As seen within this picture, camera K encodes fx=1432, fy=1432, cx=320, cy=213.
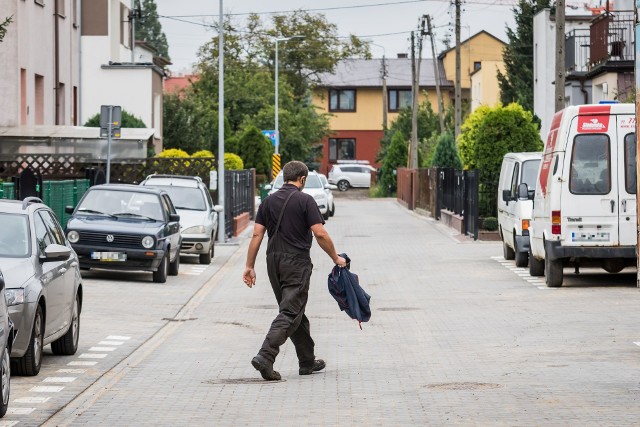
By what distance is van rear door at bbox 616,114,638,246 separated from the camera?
68.2ft

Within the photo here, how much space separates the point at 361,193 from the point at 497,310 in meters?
71.3

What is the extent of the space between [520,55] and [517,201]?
147ft

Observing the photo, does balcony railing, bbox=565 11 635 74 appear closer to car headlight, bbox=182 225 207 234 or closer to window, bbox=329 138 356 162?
car headlight, bbox=182 225 207 234

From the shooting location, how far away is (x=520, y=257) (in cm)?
2648

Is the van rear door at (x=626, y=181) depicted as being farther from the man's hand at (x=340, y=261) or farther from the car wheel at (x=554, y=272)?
the man's hand at (x=340, y=261)

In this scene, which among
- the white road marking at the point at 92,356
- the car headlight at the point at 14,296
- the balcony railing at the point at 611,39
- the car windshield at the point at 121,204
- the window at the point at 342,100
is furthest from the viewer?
the window at the point at 342,100

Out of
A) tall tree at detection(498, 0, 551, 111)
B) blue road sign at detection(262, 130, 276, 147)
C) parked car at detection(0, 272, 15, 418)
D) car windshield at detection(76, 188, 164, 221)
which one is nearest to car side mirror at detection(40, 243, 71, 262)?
parked car at detection(0, 272, 15, 418)

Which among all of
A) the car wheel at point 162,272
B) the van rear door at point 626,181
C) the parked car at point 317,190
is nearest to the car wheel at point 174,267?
the car wheel at point 162,272

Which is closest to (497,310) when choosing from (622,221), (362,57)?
(622,221)

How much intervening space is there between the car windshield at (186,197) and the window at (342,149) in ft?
267

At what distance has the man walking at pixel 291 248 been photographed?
39.9ft

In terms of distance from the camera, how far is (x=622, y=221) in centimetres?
2097

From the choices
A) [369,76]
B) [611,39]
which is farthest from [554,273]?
[369,76]

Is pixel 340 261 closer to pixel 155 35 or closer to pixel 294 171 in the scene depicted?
pixel 294 171
